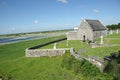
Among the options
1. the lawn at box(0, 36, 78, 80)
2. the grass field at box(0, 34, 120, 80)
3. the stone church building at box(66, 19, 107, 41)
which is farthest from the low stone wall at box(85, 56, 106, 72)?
the stone church building at box(66, 19, 107, 41)

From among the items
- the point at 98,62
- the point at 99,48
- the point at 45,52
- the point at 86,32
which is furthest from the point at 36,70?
the point at 86,32

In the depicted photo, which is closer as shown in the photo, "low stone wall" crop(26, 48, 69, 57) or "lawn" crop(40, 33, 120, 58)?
"lawn" crop(40, 33, 120, 58)

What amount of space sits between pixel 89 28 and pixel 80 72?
23955 millimetres

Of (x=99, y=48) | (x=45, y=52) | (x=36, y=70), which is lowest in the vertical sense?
(x=36, y=70)

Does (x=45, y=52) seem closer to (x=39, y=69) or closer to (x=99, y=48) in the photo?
(x=39, y=69)

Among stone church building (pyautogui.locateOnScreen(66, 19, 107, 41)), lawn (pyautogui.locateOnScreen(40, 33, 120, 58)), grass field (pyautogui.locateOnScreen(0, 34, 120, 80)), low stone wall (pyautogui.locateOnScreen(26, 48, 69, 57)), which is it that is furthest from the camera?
stone church building (pyautogui.locateOnScreen(66, 19, 107, 41))

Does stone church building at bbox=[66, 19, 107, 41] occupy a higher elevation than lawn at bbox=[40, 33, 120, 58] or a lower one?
higher

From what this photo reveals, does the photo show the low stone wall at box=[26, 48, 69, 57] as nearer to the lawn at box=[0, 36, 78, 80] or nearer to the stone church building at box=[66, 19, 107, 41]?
the lawn at box=[0, 36, 78, 80]

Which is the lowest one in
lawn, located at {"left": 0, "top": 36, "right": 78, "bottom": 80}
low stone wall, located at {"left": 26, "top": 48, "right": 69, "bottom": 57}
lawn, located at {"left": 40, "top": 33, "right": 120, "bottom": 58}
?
lawn, located at {"left": 0, "top": 36, "right": 78, "bottom": 80}

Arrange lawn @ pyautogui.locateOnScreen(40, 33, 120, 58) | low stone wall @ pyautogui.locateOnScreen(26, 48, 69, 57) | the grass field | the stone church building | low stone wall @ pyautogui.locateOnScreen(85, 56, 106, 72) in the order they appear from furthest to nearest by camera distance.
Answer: the stone church building → low stone wall @ pyautogui.locateOnScreen(26, 48, 69, 57) → lawn @ pyautogui.locateOnScreen(40, 33, 120, 58) → the grass field → low stone wall @ pyautogui.locateOnScreen(85, 56, 106, 72)

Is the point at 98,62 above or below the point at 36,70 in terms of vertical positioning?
above

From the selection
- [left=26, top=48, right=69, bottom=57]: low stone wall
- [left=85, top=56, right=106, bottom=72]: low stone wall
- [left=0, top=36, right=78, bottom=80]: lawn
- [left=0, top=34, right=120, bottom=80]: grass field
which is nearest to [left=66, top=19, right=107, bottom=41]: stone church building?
[left=26, top=48, right=69, bottom=57]: low stone wall

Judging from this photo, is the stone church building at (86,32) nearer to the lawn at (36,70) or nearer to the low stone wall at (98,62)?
the lawn at (36,70)

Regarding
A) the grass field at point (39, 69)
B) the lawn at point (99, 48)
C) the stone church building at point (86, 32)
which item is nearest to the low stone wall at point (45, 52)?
the grass field at point (39, 69)
